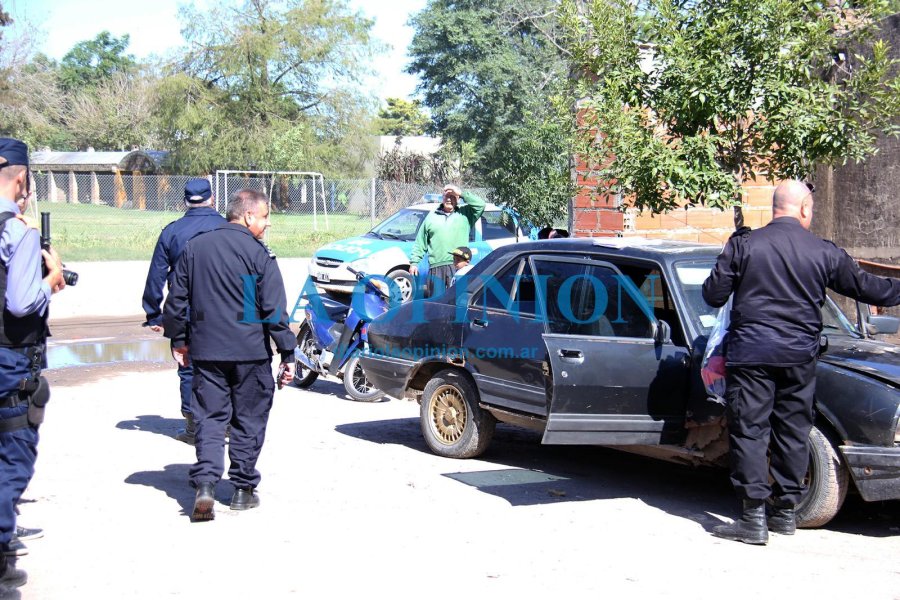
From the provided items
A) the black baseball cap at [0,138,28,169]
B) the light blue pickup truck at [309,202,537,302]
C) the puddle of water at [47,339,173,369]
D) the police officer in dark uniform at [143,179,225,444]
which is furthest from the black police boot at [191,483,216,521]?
the light blue pickup truck at [309,202,537,302]

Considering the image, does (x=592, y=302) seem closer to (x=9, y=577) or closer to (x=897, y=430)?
(x=897, y=430)

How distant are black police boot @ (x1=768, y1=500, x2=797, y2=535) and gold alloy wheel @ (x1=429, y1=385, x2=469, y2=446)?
2511mm

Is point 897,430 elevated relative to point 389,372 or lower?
elevated

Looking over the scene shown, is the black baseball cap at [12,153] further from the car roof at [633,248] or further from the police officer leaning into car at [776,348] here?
the police officer leaning into car at [776,348]

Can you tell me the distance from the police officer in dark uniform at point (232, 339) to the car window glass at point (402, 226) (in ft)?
38.0

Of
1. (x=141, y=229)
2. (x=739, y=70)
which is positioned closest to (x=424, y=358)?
(x=739, y=70)

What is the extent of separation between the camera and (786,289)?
18.2 ft

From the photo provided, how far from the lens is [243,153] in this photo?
43969mm

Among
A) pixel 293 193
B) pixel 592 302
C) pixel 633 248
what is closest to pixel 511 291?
pixel 592 302

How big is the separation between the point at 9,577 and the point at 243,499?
1.67m

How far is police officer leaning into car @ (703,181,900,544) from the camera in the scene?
217 inches

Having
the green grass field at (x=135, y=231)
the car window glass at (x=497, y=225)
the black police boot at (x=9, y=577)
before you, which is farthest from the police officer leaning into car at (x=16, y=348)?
the green grass field at (x=135, y=231)

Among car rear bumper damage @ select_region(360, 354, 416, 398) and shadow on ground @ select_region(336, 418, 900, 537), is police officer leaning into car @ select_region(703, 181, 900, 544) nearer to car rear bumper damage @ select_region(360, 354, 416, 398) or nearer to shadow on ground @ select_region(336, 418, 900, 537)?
shadow on ground @ select_region(336, 418, 900, 537)

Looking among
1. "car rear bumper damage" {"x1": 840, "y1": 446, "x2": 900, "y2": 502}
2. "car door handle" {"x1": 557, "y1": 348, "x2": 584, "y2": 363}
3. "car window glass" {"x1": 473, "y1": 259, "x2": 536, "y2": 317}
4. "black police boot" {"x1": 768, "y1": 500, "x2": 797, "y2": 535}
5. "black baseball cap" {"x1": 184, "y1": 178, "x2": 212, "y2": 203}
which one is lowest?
"black police boot" {"x1": 768, "y1": 500, "x2": 797, "y2": 535}
